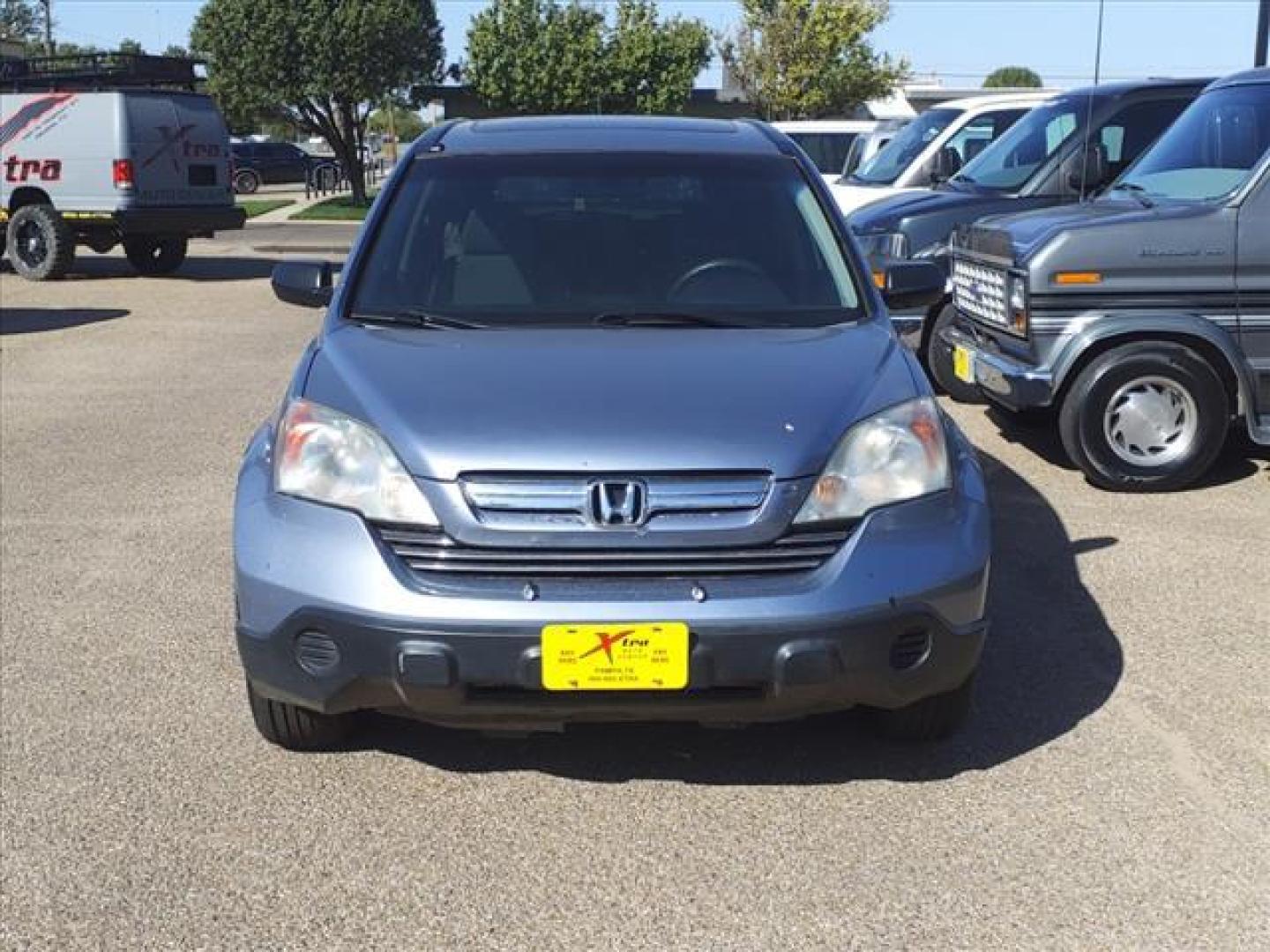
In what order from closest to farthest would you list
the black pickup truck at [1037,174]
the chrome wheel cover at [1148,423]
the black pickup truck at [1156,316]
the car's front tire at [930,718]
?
the car's front tire at [930,718]
the black pickup truck at [1156,316]
the chrome wheel cover at [1148,423]
the black pickup truck at [1037,174]

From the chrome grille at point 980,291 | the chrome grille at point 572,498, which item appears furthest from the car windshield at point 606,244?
the chrome grille at point 980,291

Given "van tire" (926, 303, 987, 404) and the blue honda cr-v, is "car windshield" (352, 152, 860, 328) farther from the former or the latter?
"van tire" (926, 303, 987, 404)

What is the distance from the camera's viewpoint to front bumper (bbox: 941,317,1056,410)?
23.1ft

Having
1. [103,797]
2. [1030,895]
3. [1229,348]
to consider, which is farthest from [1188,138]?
[103,797]

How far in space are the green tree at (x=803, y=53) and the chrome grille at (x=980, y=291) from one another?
35681mm

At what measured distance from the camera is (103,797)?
3777mm

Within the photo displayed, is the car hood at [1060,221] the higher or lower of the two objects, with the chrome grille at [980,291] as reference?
higher

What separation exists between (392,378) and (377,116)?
94.0m

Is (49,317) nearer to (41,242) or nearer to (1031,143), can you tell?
(41,242)

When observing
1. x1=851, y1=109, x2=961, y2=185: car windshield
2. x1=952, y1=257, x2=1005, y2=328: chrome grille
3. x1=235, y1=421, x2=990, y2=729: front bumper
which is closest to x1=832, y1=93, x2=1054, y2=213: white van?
x1=851, y1=109, x2=961, y2=185: car windshield

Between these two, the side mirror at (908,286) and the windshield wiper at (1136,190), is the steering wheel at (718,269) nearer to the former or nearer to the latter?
the side mirror at (908,286)

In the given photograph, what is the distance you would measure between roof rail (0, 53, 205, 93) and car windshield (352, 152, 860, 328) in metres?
14.6

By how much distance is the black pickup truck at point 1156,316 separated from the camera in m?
6.79

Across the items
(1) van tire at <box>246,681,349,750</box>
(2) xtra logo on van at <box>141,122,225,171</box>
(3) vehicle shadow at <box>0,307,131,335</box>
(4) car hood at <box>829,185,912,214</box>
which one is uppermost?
(2) xtra logo on van at <box>141,122,225,171</box>
